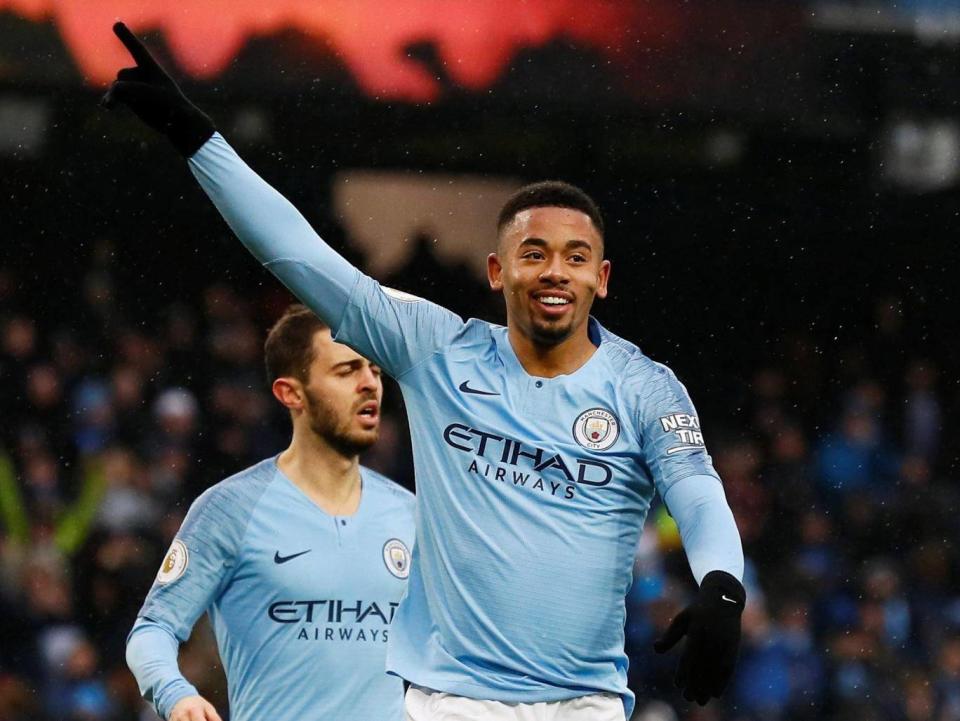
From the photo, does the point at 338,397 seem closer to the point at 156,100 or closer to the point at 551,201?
the point at 551,201

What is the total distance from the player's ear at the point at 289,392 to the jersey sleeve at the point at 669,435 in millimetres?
1698

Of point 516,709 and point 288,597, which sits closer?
point 516,709

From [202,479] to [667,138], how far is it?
433cm

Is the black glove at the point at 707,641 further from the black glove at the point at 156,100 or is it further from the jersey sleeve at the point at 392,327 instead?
the black glove at the point at 156,100

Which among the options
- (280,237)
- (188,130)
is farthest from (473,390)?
(188,130)

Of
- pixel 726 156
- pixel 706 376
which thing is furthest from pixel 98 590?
pixel 726 156

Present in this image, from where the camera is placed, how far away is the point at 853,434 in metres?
12.3

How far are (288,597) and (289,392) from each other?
0.71m

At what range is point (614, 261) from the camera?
12.6m

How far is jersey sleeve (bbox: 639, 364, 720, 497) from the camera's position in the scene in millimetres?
3346

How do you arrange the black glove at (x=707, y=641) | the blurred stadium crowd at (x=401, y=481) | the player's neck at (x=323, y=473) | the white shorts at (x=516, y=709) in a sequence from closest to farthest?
the black glove at (x=707, y=641)
the white shorts at (x=516, y=709)
the player's neck at (x=323, y=473)
the blurred stadium crowd at (x=401, y=481)

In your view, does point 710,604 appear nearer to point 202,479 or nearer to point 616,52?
point 202,479

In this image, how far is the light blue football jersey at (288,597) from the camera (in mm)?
4473

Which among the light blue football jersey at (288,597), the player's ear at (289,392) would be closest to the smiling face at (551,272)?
the light blue football jersey at (288,597)
